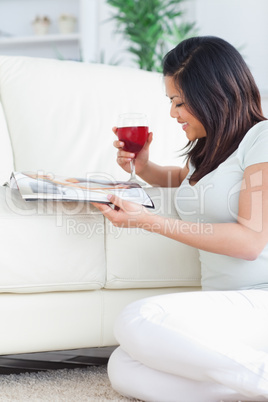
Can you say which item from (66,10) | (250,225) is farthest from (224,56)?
(66,10)

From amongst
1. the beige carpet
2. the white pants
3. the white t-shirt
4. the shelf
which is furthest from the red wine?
the shelf

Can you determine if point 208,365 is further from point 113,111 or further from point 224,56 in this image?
point 113,111

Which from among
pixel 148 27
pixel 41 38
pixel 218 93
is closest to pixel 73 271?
pixel 218 93

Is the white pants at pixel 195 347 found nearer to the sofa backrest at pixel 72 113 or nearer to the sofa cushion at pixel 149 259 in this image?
the sofa cushion at pixel 149 259

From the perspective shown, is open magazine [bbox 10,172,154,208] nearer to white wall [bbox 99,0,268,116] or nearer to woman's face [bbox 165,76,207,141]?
woman's face [bbox 165,76,207,141]

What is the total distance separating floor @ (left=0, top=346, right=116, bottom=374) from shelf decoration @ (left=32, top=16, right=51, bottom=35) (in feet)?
11.4

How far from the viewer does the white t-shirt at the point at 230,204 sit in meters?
1.26

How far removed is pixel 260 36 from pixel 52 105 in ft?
6.86

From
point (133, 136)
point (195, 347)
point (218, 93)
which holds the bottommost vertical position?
point (195, 347)

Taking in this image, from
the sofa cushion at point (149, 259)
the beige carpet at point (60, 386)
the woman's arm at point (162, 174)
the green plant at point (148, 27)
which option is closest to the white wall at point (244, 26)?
the green plant at point (148, 27)

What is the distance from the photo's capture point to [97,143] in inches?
83.2

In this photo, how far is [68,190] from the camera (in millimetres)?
1246

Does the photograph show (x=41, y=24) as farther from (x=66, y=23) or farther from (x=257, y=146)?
(x=257, y=146)

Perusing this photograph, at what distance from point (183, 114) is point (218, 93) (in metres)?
0.12
